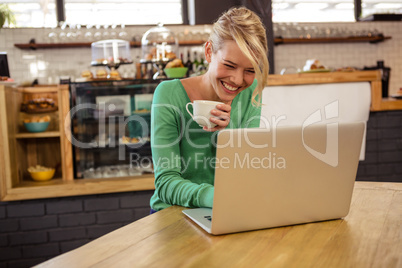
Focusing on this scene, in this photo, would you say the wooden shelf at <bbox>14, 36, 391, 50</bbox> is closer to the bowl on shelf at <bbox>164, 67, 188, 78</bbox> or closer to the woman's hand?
the bowl on shelf at <bbox>164, 67, 188, 78</bbox>

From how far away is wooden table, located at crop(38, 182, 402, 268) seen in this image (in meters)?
0.83

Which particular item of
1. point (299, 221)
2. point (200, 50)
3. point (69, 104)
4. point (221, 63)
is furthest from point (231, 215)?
point (200, 50)

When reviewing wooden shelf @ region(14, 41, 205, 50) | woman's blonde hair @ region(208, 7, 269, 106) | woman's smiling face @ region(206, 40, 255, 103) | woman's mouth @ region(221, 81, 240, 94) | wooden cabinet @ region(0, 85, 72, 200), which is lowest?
wooden cabinet @ region(0, 85, 72, 200)

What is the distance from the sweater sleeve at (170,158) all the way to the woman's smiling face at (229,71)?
0.56 ft

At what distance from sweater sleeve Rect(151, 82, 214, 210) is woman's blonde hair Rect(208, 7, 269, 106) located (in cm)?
27

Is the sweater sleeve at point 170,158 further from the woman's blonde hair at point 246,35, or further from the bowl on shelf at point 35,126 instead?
the bowl on shelf at point 35,126

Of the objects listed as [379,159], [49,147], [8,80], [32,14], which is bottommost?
[379,159]

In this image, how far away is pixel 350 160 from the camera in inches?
40.9

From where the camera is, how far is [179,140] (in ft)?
5.38

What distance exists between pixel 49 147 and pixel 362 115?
2.49 meters

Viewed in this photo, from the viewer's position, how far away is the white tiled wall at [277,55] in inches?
199

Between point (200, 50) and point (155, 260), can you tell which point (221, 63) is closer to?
point (155, 260)

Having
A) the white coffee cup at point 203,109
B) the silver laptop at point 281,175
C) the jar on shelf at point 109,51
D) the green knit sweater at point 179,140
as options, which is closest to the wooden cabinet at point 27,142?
the jar on shelf at point 109,51

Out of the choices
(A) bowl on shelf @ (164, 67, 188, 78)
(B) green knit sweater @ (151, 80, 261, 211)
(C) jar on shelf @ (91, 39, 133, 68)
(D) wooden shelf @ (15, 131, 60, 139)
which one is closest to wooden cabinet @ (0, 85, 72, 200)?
(D) wooden shelf @ (15, 131, 60, 139)
